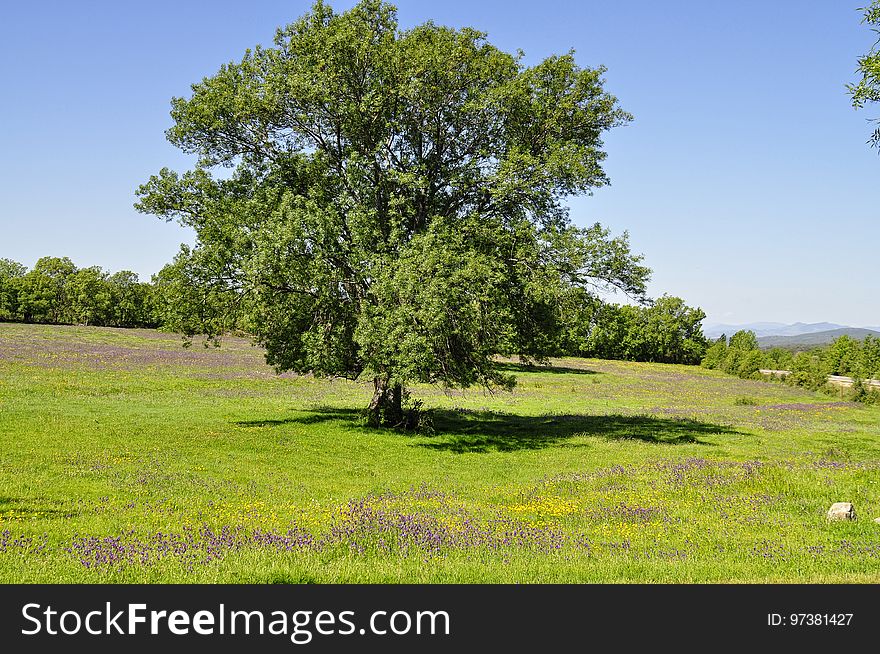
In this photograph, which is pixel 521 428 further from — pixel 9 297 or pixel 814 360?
pixel 9 297

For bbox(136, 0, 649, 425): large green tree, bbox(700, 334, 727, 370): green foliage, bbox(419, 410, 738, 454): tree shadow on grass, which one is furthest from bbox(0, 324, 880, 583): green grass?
bbox(700, 334, 727, 370): green foliage

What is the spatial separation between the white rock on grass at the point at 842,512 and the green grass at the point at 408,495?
0.24m

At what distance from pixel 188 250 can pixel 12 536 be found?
16714 mm

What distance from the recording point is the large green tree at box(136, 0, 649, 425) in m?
25.0

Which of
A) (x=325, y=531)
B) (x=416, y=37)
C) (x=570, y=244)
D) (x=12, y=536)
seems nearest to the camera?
(x=12, y=536)

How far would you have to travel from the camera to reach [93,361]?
55.6 metres

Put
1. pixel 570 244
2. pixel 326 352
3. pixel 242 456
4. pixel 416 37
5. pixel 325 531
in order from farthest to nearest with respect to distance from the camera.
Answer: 1. pixel 416 37
2. pixel 570 244
3. pixel 326 352
4. pixel 242 456
5. pixel 325 531

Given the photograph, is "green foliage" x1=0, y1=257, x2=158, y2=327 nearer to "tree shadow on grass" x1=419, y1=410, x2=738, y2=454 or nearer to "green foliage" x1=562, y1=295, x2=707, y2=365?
"green foliage" x1=562, y1=295, x2=707, y2=365

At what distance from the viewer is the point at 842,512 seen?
1398cm

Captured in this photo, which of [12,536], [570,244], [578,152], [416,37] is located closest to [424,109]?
[416,37]

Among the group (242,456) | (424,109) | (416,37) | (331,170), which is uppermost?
(416,37)

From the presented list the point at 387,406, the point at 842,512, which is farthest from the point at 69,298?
the point at 842,512

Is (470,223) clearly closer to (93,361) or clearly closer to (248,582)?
(248,582)

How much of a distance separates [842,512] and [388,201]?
68.2 feet
